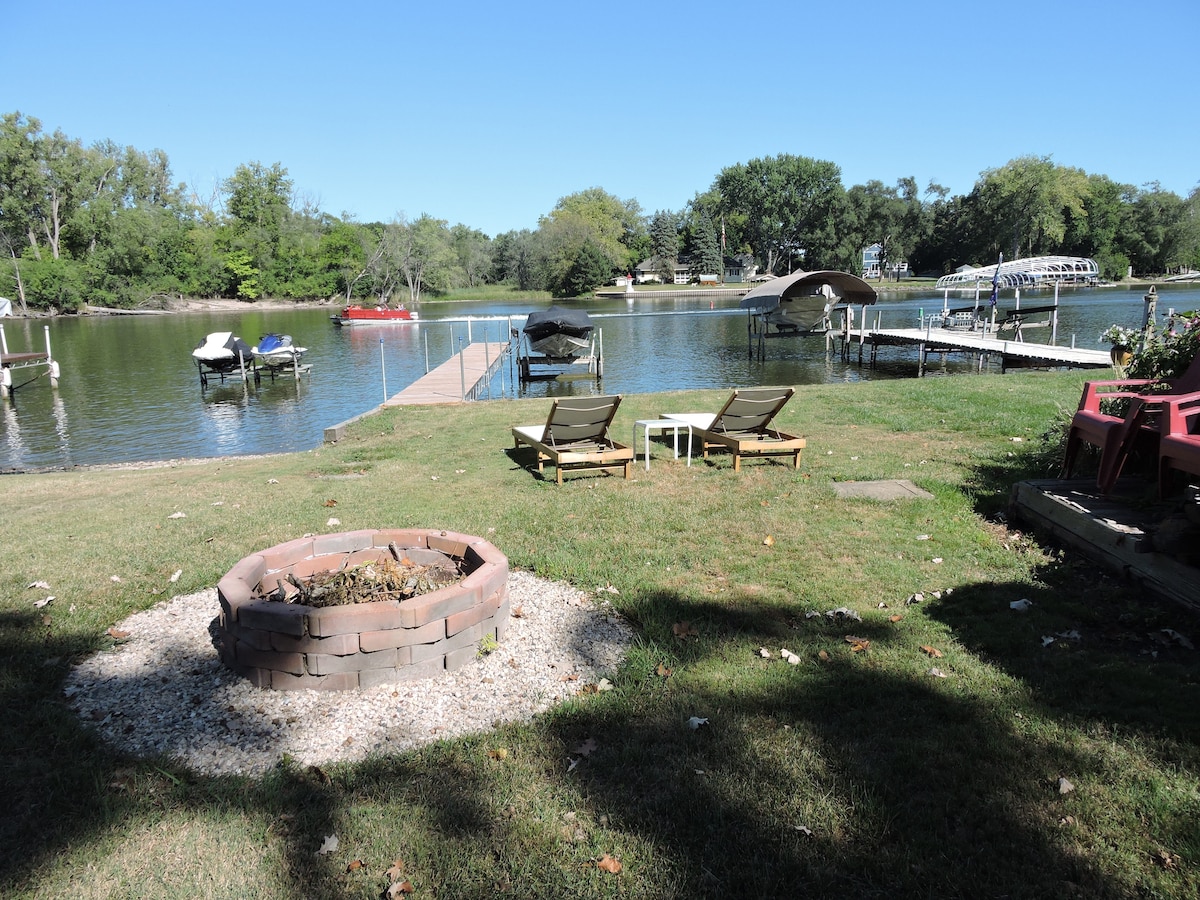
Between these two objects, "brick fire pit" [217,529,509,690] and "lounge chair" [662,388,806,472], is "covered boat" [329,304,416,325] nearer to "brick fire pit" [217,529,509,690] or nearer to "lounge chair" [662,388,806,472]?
"lounge chair" [662,388,806,472]

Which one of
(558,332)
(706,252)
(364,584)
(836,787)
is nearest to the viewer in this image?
(836,787)

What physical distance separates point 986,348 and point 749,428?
19.7 m

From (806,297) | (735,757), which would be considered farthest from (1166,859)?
(806,297)

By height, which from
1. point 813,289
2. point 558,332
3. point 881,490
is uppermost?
point 813,289

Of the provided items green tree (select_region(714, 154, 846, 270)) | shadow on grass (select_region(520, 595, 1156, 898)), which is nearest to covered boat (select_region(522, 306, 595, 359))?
shadow on grass (select_region(520, 595, 1156, 898))

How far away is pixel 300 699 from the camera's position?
367cm

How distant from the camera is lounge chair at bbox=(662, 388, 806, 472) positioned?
8234 mm

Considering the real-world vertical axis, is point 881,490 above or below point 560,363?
below

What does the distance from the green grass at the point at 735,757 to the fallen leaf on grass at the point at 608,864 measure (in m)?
0.03

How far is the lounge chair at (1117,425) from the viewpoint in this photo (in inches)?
197

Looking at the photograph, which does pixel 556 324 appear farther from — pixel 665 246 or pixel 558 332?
pixel 665 246

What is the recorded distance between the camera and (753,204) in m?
111

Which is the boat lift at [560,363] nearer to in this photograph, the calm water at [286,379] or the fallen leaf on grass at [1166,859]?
the calm water at [286,379]

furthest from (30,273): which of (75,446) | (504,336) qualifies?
(75,446)
